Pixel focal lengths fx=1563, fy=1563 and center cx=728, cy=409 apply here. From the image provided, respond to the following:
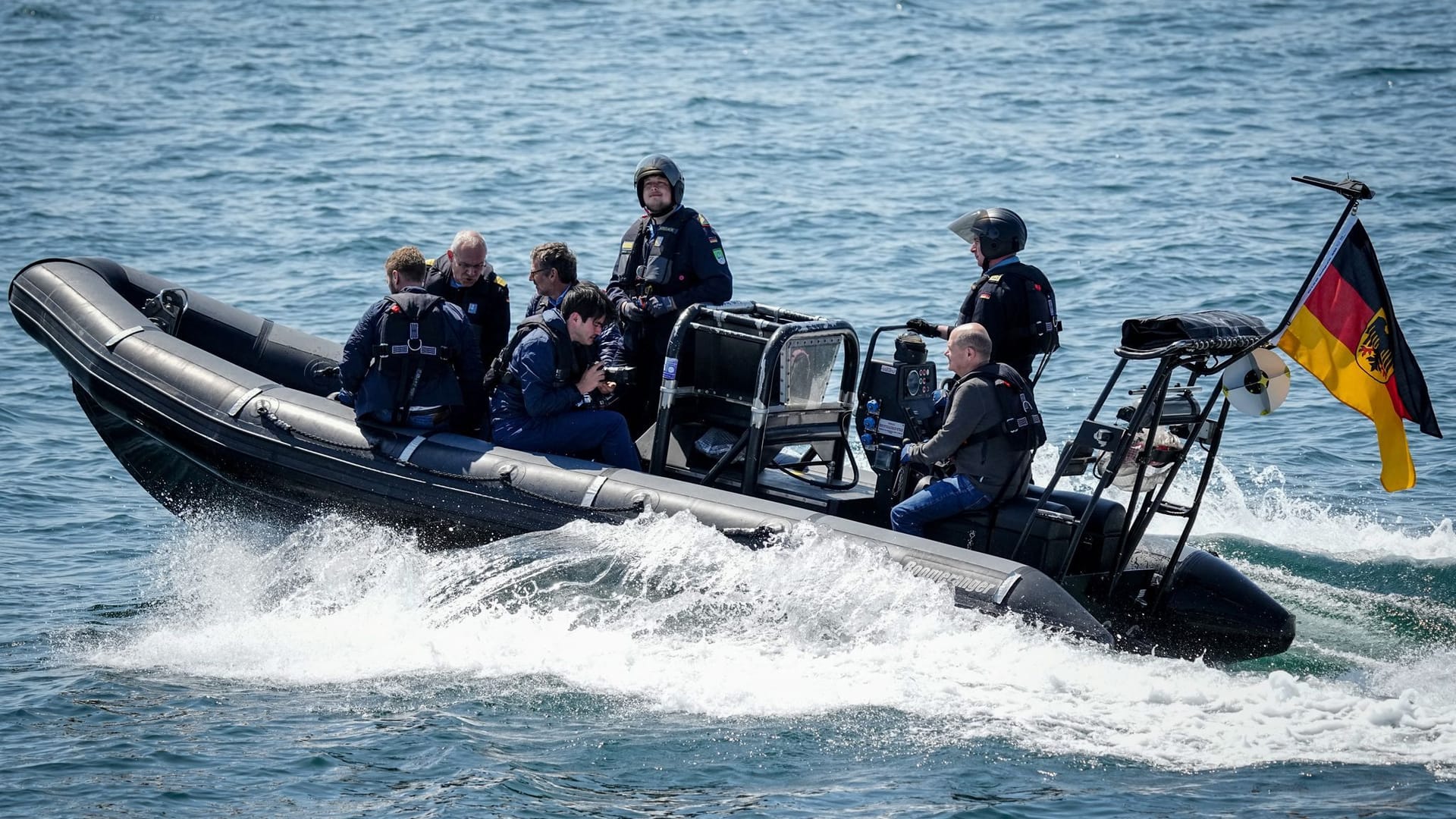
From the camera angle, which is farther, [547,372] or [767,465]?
[767,465]

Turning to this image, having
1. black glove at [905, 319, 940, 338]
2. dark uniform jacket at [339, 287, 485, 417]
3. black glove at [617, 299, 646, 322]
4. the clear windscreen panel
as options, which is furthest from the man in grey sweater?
dark uniform jacket at [339, 287, 485, 417]

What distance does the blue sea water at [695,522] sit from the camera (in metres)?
5.41

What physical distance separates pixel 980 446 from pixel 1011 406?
0.22 m

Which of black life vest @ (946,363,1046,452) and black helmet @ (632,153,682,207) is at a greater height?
black helmet @ (632,153,682,207)

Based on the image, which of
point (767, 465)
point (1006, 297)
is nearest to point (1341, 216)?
point (1006, 297)

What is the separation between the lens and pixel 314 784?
17.7 feet

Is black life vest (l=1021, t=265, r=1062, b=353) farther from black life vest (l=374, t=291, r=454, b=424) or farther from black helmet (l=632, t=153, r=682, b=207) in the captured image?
black life vest (l=374, t=291, r=454, b=424)

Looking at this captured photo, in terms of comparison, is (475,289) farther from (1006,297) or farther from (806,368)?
(1006,297)

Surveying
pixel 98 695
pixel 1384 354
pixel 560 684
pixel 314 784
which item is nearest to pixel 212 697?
pixel 98 695

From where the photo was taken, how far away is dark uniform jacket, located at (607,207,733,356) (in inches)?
291

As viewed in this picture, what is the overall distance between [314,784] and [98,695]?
1392 mm

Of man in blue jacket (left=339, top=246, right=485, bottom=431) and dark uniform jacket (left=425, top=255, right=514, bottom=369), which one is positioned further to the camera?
dark uniform jacket (left=425, top=255, right=514, bottom=369)

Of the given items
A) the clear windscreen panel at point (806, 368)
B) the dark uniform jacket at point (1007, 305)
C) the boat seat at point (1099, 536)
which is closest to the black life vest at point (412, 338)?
the clear windscreen panel at point (806, 368)

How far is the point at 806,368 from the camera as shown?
6871mm
